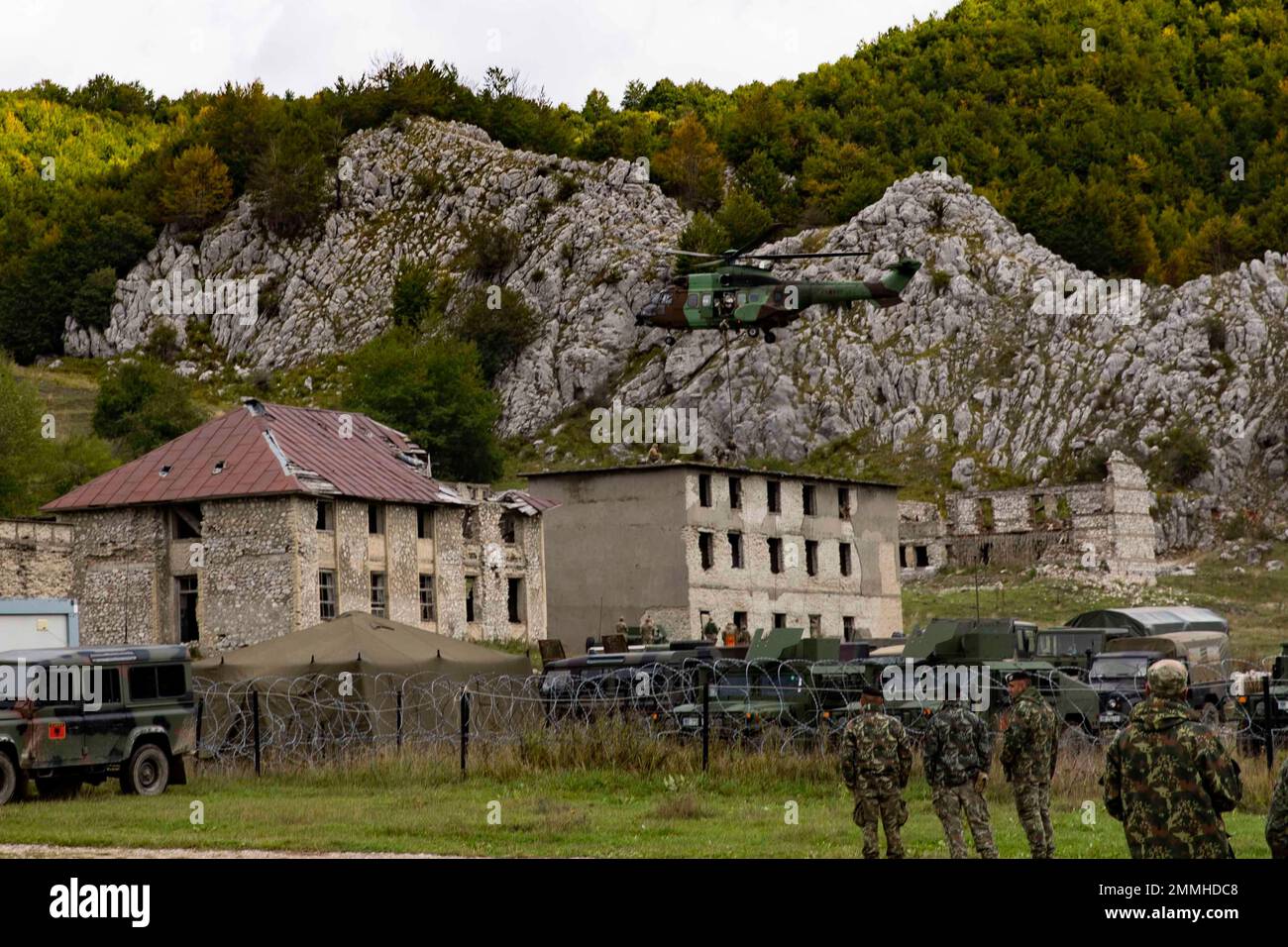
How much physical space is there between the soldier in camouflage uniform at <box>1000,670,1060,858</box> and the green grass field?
0.89 metres

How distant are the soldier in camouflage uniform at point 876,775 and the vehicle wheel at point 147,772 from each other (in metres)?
12.7

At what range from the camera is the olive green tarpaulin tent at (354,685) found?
98.4 ft

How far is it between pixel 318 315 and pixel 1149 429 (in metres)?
62.1

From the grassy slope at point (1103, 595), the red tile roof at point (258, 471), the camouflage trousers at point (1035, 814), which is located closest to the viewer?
the camouflage trousers at point (1035, 814)

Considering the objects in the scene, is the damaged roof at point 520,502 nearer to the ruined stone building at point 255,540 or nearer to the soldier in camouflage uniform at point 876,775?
the ruined stone building at point 255,540

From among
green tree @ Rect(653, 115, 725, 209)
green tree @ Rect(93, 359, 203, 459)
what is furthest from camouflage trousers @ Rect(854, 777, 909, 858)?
green tree @ Rect(653, 115, 725, 209)

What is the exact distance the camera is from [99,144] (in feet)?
564

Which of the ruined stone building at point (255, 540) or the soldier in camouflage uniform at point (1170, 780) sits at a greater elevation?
the ruined stone building at point (255, 540)

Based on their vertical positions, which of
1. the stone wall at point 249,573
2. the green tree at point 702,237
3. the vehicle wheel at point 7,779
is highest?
the green tree at point 702,237

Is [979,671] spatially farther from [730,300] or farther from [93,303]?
[93,303]

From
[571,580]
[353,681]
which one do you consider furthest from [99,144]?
[353,681]

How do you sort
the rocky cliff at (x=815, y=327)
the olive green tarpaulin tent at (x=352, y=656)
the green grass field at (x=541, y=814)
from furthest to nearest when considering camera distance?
the rocky cliff at (x=815, y=327) → the olive green tarpaulin tent at (x=352, y=656) → the green grass field at (x=541, y=814)

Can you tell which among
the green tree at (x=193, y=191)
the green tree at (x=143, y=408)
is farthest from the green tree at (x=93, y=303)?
the green tree at (x=143, y=408)
